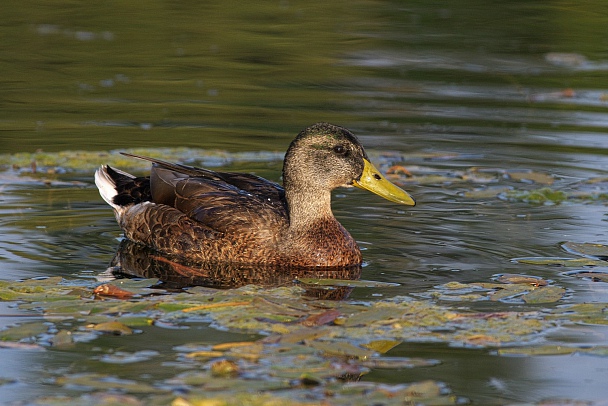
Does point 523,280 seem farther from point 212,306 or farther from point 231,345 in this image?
point 231,345

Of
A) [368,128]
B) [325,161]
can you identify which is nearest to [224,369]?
[325,161]

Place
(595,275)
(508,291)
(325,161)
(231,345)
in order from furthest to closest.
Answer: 1. (325,161)
2. (595,275)
3. (508,291)
4. (231,345)

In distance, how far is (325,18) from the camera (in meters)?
19.1

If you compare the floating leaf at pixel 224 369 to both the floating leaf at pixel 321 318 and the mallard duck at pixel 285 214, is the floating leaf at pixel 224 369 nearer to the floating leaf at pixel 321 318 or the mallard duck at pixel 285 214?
the floating leaf at pixel 321 318

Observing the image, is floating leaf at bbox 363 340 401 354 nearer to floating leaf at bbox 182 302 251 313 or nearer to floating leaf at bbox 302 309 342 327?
floating leaf at bbox 302 309 342 327

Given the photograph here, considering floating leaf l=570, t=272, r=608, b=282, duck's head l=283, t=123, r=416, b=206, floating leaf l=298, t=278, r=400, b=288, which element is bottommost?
floating leaf l=298, t=278, r=400, b=288

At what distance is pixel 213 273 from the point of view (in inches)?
302

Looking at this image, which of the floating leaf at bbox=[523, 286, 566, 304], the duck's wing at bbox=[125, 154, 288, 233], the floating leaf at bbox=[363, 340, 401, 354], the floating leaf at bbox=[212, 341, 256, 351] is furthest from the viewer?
the duck's wing at bbox=[125, 154, 288, 233]

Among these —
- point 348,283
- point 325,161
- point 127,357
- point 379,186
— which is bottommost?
point 348,283

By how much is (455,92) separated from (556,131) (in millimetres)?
2195

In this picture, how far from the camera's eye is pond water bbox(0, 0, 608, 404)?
228 inches

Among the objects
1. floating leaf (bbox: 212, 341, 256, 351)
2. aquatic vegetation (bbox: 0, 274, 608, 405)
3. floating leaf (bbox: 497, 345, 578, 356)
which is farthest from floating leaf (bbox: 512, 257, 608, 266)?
floating leaf (bbox: 212, 341, 256, 351)

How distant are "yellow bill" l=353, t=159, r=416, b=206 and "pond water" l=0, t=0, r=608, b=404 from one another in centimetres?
43

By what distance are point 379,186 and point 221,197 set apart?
1.26 meters
